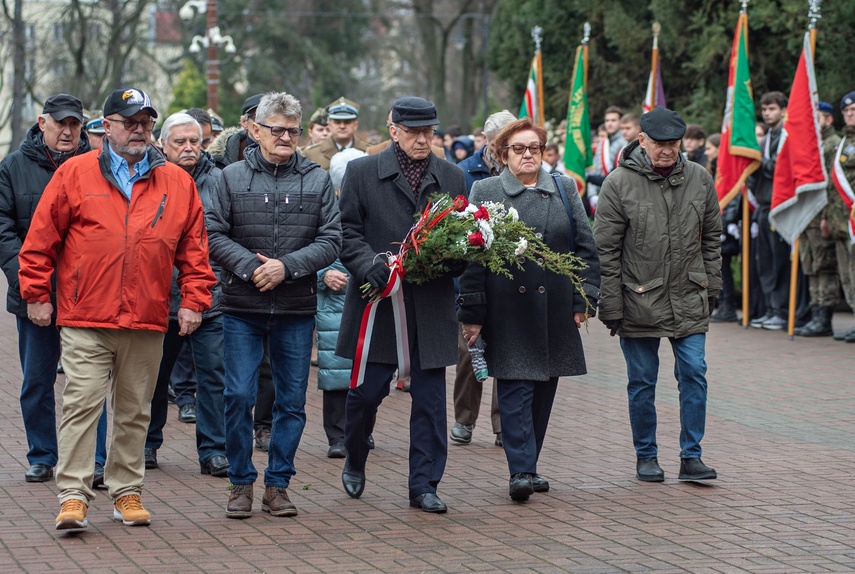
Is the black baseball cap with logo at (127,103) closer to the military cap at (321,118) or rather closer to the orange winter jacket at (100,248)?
the orange winter jacket at (100,248)

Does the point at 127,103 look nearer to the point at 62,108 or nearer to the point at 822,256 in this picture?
the point at 62,108

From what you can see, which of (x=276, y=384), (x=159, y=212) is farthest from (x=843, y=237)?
(x=159, y=212)

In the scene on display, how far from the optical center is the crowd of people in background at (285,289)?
246 inches

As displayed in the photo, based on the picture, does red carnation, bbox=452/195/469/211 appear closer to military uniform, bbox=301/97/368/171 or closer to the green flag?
military uniform, bbox=301/97/368/171

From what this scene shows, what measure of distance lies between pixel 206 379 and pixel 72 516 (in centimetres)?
175

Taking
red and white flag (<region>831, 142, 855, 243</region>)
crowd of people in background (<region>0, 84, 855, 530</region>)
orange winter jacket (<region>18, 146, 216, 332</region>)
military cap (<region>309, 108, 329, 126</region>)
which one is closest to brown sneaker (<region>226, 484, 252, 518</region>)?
crowd of people in background (<region>0, 84, 855, 530</region>)

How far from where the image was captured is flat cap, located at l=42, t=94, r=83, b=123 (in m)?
7.19

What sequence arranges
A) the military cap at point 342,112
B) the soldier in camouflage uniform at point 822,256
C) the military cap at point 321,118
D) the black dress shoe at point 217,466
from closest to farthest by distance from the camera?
the black dress shoe at point 217,466 → the military cap at point 342,112 → the military cap at point 321,118 → the soldier in camouflage uniform at point 822,256

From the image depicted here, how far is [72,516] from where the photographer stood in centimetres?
609

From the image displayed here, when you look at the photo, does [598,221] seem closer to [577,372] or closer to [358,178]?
[577,372]

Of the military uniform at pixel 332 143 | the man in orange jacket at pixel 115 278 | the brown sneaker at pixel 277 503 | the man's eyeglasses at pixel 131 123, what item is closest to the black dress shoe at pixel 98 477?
the man in orange jacket at pixel 115 278

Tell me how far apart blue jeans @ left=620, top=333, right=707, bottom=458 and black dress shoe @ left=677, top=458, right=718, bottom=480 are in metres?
0.04

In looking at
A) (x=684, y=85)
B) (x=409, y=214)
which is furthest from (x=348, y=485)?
(x=684, y=85)

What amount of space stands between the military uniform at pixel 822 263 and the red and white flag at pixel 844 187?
0.30m
